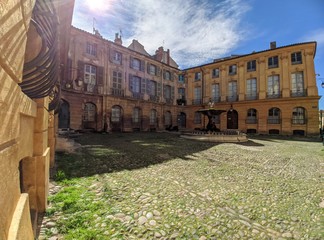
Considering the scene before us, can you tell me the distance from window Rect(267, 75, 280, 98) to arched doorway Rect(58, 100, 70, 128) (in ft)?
81.0

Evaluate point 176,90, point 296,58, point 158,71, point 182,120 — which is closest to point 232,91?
point 296,58

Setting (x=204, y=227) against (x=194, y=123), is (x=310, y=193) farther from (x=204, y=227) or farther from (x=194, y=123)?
(x=194, y=123)

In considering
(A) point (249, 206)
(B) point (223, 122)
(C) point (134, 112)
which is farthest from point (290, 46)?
(A) point (249, 206)

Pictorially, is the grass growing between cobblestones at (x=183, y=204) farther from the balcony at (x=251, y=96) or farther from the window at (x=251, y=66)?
the window at (x=251, y=66)

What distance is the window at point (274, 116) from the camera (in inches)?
833

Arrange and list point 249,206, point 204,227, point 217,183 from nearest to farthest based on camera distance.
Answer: point 204,227 < point 249,206 < point 217,183

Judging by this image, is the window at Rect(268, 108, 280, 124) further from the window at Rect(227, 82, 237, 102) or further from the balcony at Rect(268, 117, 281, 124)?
the window at Rect(227, 82, 237, 102)

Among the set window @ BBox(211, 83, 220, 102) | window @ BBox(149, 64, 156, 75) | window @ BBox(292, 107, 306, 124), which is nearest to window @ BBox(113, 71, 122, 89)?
window @ BBox(149, 64, 156, 75)

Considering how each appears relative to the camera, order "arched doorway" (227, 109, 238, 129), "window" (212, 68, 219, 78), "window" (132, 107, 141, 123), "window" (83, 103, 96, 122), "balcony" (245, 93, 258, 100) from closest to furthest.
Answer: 1. "window" (83, 103, 96, 122)
2. "window" (132, 107, 141, 123)
3. "balcony" (245, 93, 258, 100)
4. "arched doorway" (227, 109, 238, 129)
5. "window" (212, 68, 219, 78)

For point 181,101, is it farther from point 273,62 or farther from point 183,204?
point 183,204

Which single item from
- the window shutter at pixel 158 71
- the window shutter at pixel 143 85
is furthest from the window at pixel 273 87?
the window shutter at pixel 143 85

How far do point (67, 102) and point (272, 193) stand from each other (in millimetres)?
17566

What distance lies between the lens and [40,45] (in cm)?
194

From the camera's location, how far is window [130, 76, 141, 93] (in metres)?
21.7
